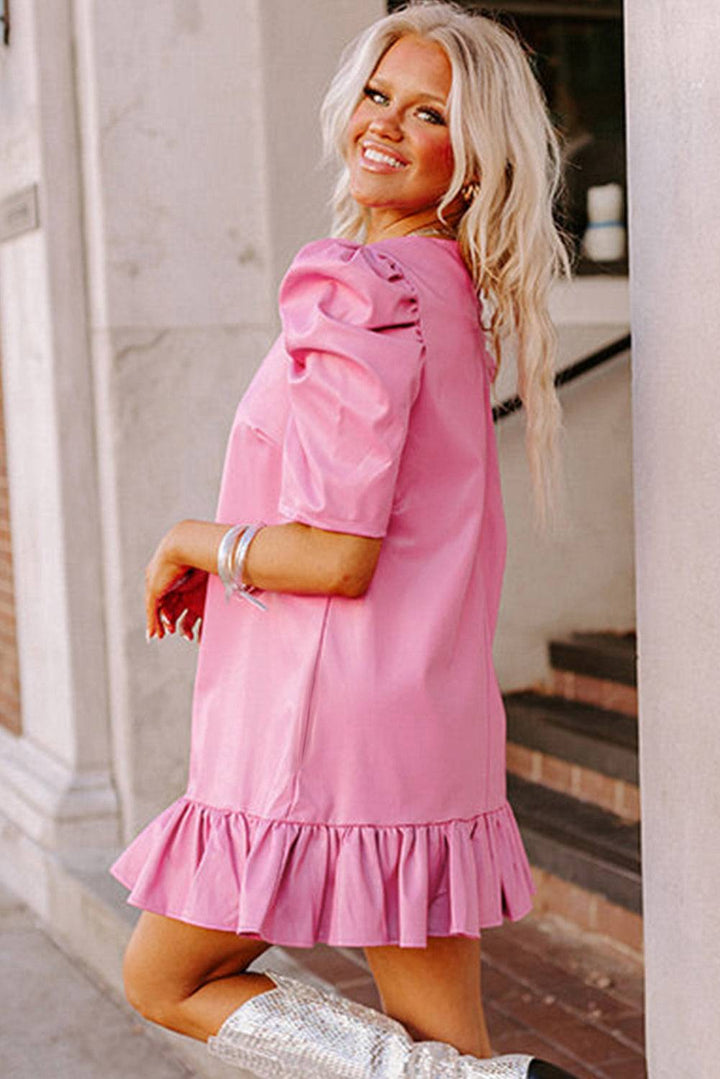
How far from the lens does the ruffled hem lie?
2.14 metres

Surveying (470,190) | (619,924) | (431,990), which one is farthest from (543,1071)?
(619,924)

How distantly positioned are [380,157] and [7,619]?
3573 mm

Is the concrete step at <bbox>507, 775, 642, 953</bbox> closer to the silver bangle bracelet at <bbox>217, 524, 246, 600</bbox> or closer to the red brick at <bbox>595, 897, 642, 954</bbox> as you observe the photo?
the red brick at <bbox>595, 897, 642, 954</bbox>

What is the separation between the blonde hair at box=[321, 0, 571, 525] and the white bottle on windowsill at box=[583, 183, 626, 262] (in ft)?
11.7

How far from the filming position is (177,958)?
2.30 m

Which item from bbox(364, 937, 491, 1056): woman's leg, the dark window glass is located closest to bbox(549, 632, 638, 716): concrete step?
the dark window glass

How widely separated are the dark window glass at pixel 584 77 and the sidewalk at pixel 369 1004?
3.44 metres

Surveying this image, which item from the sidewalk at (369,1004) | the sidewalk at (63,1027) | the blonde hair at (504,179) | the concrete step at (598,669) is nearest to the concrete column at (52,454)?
the sidewalk at (63,1027)

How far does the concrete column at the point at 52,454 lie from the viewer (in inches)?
181

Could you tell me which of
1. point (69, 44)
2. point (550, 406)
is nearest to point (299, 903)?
point (550, 406)

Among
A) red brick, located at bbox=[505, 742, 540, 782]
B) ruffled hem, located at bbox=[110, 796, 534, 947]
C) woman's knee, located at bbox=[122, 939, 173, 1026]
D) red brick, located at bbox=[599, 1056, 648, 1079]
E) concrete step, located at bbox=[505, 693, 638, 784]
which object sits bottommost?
red brick, located at bbox=[599, 1056, 648, 1079]

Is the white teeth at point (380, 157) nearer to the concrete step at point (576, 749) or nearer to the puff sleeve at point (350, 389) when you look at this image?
the puff sleeve at point (350, 389)

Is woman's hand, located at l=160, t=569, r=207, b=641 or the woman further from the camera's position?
woman's hand, located at l=160, t=569, r=207, b=641

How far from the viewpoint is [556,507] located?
262cm
